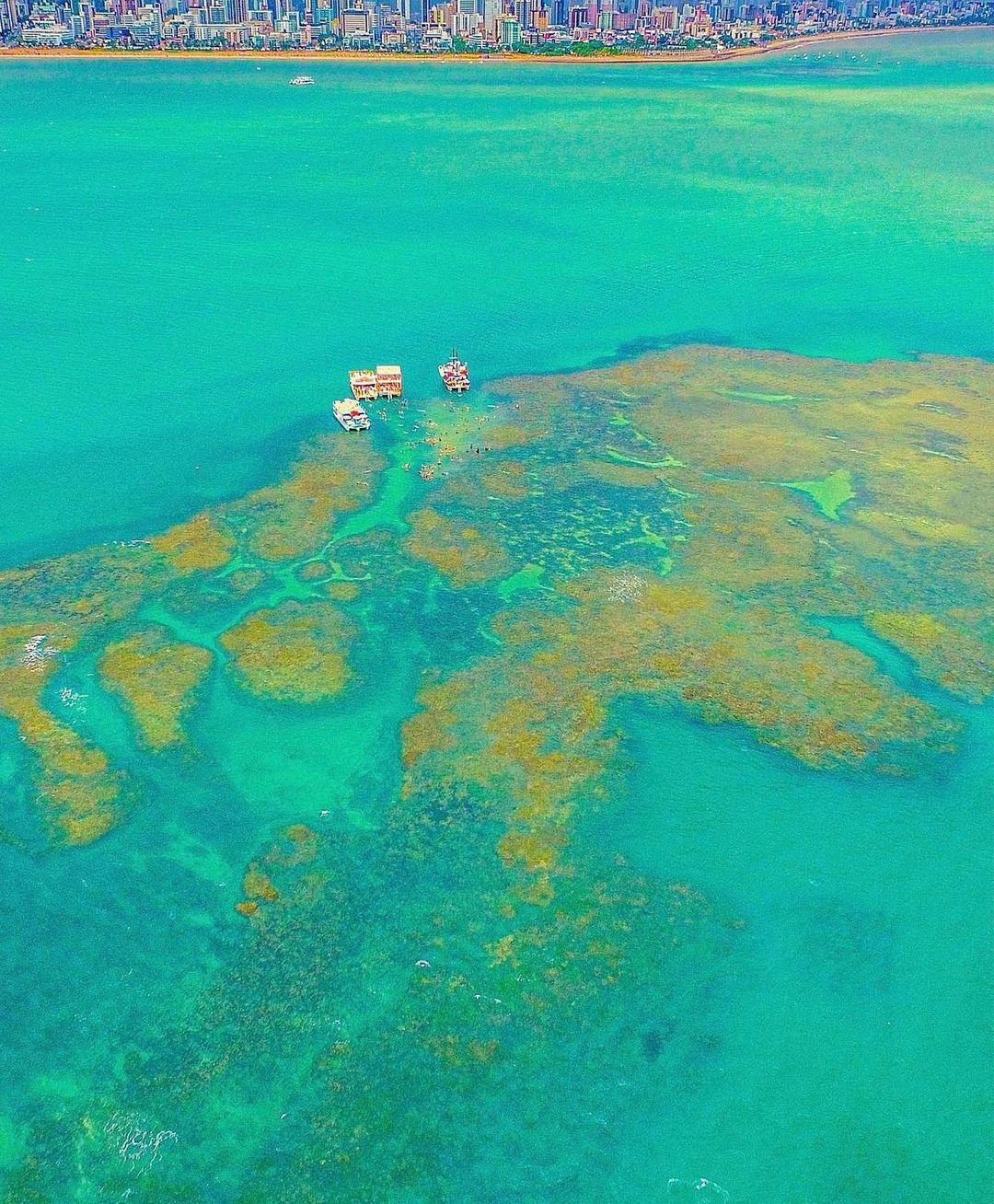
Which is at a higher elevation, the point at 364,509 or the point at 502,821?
the point at 364,509

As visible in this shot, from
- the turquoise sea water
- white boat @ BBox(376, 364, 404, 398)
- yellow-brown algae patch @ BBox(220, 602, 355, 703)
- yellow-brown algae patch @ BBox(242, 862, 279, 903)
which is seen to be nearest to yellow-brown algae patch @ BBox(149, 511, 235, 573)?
the turquoise sea water

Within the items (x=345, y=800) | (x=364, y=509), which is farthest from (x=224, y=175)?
(x=345, y=800)

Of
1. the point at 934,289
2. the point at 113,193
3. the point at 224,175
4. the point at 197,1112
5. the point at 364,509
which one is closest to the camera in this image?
the point at 197,1112

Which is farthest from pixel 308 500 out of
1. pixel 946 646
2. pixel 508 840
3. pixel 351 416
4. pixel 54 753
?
pixel 946 646

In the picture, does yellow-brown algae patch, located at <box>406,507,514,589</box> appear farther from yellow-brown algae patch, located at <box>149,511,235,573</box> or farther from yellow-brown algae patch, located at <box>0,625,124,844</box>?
yellow-brown algae patch, located at <box>0,625,124,844</box>

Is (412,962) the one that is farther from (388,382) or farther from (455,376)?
(455,376)

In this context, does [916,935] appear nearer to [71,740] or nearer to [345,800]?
[345,800]
